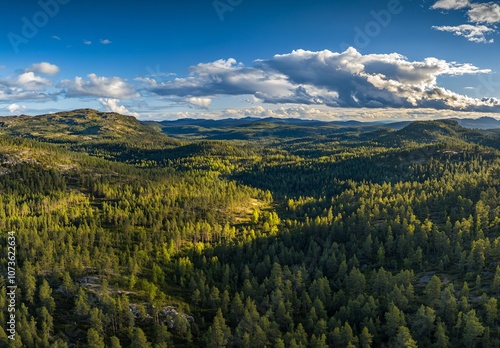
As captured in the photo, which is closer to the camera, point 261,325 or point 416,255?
point 261,325

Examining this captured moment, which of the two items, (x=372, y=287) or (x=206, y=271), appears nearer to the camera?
(x=372, y=287)

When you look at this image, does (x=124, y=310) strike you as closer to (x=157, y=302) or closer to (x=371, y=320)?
(x=157, y=302)

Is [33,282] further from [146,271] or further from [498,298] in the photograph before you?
[498,298]

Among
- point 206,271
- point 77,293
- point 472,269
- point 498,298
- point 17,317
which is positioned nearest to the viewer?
point 17,317

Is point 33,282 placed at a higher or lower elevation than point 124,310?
higher

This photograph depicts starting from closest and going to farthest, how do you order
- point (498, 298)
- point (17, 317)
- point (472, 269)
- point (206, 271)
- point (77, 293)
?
point (17, 317)
point (498, 298)
point (77, 293)
point (472, 269)
point (206, 271)

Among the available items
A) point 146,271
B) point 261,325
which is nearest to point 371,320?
point 261,325

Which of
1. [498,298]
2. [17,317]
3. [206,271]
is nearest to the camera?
[17,317]

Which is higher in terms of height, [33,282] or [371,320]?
[33,282]

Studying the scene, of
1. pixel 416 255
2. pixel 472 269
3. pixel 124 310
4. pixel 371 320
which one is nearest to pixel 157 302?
pixel 124 310
